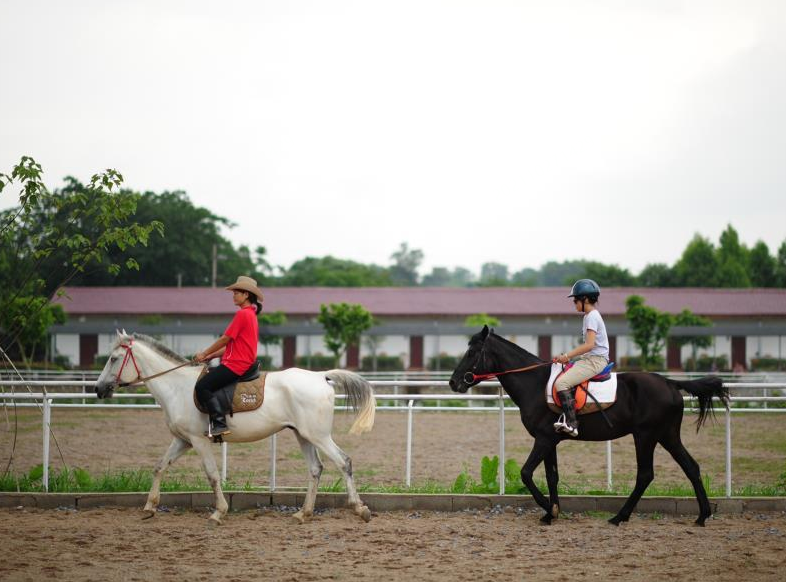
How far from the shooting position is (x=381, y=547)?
23.5 feet

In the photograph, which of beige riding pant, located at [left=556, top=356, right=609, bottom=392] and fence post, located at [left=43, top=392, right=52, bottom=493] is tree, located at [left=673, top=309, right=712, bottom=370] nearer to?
beige riding pant, located at [left=556, top=356, right=609, bottom=392]

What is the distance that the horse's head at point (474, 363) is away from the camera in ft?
27.7

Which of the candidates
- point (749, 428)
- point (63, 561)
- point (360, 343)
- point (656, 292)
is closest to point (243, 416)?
point (63, 561)

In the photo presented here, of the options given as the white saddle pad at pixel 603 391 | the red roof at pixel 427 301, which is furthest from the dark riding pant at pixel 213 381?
the red roof at pixel 427 301

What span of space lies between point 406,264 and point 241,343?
372ft

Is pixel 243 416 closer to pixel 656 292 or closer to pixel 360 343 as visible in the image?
pixel 360 343

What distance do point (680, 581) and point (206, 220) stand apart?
5959 centimetres

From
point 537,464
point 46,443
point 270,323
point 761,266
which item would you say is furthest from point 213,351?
point 761,266

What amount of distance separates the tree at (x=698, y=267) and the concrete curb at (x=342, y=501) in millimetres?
59606

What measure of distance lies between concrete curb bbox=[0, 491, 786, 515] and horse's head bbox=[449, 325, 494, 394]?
126 cm

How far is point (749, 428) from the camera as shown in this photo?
1719 centimetres

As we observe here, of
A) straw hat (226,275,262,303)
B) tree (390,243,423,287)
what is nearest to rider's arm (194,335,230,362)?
straw hat (226,275,262,303)

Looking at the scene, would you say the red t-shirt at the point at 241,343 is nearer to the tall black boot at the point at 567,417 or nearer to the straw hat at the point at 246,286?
the straw hat at the point at 246,286

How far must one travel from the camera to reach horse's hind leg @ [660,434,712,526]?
8125mm
